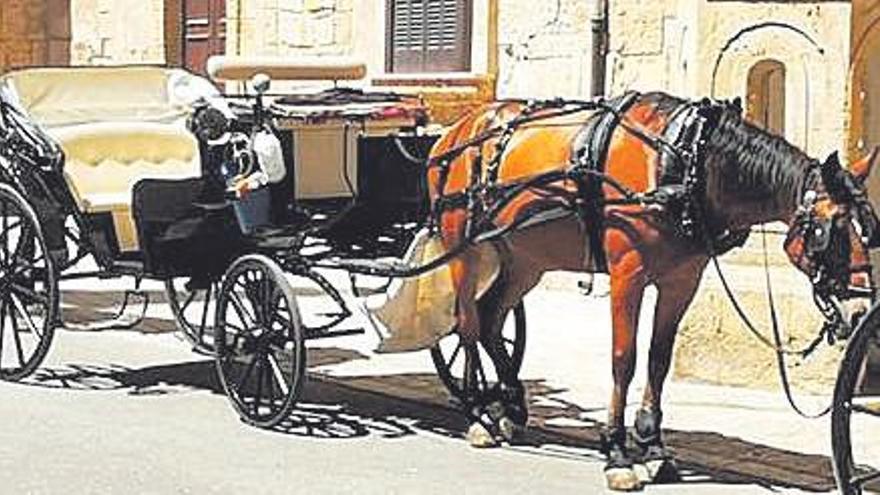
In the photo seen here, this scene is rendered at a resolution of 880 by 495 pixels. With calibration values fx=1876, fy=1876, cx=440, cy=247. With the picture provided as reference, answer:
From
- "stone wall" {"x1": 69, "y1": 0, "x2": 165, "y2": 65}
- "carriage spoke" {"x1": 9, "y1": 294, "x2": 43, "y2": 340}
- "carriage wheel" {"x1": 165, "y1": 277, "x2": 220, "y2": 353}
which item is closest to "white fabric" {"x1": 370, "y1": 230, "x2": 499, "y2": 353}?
"carriage wheel" {"x1": 165, "y1": 277, "x2": 220, "y2": 353}

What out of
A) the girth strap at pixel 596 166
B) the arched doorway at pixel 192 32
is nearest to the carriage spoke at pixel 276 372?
the girth strap at pixel 596 166

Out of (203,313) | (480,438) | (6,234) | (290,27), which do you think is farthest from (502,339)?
(290,27)

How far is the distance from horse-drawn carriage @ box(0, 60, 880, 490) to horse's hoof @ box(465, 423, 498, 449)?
0.07m

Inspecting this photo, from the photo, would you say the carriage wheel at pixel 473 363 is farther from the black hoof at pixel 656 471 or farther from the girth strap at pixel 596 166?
the black hoof at pixel 656 471

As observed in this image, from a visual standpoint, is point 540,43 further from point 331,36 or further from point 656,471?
point 656,471

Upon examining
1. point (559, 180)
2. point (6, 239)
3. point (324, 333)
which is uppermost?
point (559, 180)

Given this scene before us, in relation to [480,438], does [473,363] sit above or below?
above

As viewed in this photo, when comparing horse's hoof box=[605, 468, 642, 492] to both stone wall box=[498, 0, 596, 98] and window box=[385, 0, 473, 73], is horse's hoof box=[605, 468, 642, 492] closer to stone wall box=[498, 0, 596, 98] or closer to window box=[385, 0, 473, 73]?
stone wall box=[498, 0, 596, 98]

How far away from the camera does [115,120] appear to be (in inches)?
414

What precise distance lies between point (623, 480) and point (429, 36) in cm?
906

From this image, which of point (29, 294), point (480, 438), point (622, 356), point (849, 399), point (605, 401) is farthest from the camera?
point (29, 294)

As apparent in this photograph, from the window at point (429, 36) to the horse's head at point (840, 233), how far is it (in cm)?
884

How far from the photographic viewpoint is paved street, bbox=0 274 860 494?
25.1 feet

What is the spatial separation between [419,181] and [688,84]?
2161 millimetres
